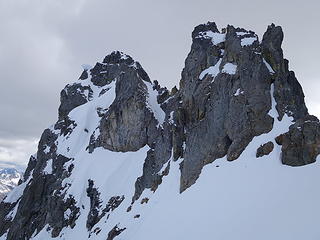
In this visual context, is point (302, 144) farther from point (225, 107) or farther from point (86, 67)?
point (86, 67)

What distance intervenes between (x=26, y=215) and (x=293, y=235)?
66.4 m

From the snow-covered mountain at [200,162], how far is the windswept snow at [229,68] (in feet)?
0.55

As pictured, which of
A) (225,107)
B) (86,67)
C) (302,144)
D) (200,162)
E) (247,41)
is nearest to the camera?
(302,144)

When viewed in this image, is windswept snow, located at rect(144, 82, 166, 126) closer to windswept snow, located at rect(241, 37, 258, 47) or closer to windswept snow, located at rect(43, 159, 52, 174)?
windswept snow, located at rect(241, 37, 258, 47)

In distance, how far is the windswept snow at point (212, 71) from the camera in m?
44.0

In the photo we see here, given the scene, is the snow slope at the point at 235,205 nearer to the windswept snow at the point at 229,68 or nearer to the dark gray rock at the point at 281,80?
the dark gray rock at the point at 281,80

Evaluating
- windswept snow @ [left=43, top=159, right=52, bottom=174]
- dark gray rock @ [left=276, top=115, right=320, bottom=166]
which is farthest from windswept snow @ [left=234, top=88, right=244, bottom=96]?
windswept snow @ [left=43, top=159, right=52, bottom=174]

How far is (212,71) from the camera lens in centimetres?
4491

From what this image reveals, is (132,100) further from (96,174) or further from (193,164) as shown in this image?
(193,164)

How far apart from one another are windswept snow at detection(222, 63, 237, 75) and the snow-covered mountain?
17cm

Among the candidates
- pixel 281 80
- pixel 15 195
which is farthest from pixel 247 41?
pixel 15 195

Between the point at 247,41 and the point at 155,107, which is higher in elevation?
the point at 155,107

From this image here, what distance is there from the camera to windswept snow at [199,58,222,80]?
44.0m

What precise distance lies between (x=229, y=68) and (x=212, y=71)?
414cm
